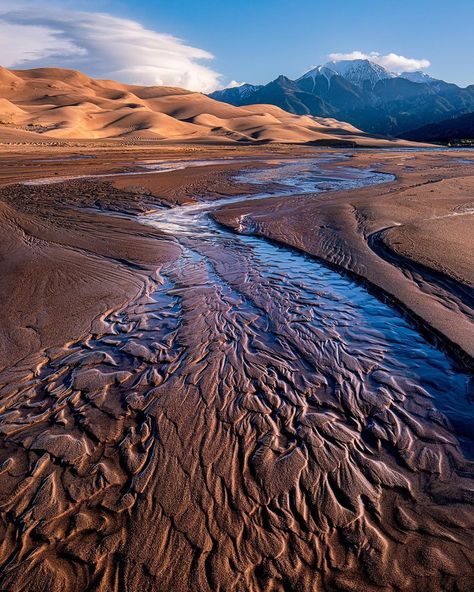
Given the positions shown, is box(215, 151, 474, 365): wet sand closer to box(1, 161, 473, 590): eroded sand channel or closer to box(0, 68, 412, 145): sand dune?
box(1, 161, 473, 590): eroded sand channel

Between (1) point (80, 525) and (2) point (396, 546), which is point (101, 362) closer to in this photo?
(1) point (80, 525)

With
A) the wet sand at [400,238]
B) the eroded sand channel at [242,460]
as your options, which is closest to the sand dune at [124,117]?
the wet sand at [400,238]

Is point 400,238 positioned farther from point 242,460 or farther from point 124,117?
point 124,117

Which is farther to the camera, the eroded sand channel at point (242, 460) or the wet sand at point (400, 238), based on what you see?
the wet sand at point (400, 238)

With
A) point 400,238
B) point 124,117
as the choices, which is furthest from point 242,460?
point 124,117

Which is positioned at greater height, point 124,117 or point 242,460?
point 124,117

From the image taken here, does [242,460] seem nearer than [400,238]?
Yes

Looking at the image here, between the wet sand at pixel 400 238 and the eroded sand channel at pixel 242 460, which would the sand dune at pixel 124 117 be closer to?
the wet sand at pixel 400 238
